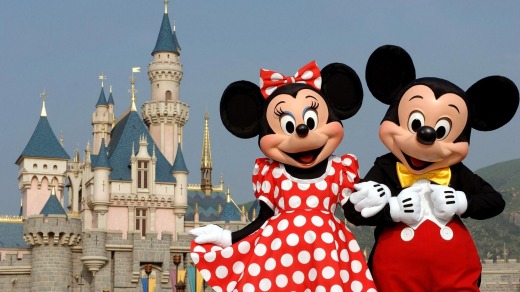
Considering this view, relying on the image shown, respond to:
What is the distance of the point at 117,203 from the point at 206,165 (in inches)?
461

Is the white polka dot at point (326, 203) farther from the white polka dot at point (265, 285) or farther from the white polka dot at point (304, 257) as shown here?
the white polka dot at point (265, 285)

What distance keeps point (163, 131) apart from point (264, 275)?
94.6 feet

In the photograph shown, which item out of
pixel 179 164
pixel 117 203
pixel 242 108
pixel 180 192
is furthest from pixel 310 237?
pixel 179 164

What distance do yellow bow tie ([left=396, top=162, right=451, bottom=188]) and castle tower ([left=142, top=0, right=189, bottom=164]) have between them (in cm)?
2844

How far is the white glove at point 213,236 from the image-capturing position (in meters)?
8.43

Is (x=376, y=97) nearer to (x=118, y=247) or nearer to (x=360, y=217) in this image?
(x=360, y=217)

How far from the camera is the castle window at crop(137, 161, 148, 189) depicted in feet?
106

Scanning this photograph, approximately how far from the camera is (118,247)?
27312 millimetres

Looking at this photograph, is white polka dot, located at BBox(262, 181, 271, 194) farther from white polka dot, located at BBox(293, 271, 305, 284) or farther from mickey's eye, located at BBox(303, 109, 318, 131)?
white polka dot, located at BBox(293, 271, 305, 284)

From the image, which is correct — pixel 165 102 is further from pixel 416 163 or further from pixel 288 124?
pixel 416 163

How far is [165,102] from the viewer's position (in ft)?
120

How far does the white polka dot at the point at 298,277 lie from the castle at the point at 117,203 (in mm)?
14047

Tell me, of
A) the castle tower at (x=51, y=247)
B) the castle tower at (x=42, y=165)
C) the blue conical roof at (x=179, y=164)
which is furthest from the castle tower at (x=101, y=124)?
the castle tower at (x=51, y=247)

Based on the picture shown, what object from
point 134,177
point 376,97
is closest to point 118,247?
point 134,177
